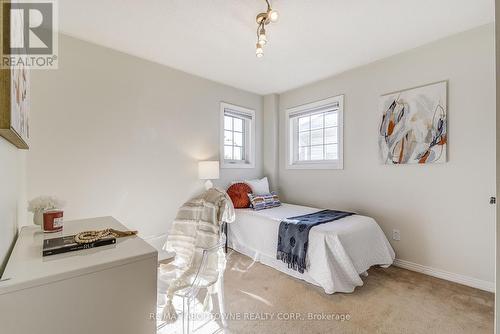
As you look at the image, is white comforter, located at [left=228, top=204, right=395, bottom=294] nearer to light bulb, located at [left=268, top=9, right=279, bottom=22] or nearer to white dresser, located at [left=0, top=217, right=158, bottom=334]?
white dresser, located at [left=0, top=217, right=158, bottom=334]

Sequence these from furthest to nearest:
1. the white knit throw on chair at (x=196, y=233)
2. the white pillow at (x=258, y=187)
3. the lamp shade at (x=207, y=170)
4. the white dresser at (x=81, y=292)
Answer: the white pillow at (x=258, y=187)
the lamp shade at (x=207, y=170)
the white knit throw on chair at (x=196, y=233)
the white dresser at (x=81, y=292)

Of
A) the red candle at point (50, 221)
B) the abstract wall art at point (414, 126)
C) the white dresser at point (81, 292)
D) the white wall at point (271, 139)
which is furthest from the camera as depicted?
the white wall at point (271, 139)

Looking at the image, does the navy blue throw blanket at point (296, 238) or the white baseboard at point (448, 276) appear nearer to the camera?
the white baseboard at point (448, 276)

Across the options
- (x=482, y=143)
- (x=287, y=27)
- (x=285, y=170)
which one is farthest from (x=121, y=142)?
Result: (x=482, y=143)

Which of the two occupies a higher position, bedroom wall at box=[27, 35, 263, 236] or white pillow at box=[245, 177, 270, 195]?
bedroom wall at box=[27, 35, 263, 236]

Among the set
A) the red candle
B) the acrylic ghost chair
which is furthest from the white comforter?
the red candle

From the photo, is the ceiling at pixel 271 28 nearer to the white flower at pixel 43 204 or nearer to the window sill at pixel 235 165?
the window sill at pixel 235 165

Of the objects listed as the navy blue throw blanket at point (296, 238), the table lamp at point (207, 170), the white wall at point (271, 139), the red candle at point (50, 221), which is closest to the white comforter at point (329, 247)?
the navy blue throw blanket at point (296, 238)

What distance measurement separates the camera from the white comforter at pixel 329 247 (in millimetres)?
2066

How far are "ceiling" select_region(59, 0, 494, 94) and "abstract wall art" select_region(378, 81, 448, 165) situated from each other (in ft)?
1.79

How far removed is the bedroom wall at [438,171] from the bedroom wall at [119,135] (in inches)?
80.5

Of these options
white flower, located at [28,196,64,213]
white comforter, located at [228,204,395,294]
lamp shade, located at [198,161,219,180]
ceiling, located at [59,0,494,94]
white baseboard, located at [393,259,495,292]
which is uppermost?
ceiling, located at [59,0,494,94]

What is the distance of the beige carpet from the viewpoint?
1640 millimetres

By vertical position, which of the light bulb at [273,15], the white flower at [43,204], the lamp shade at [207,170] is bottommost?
the white flower at [43,204]
